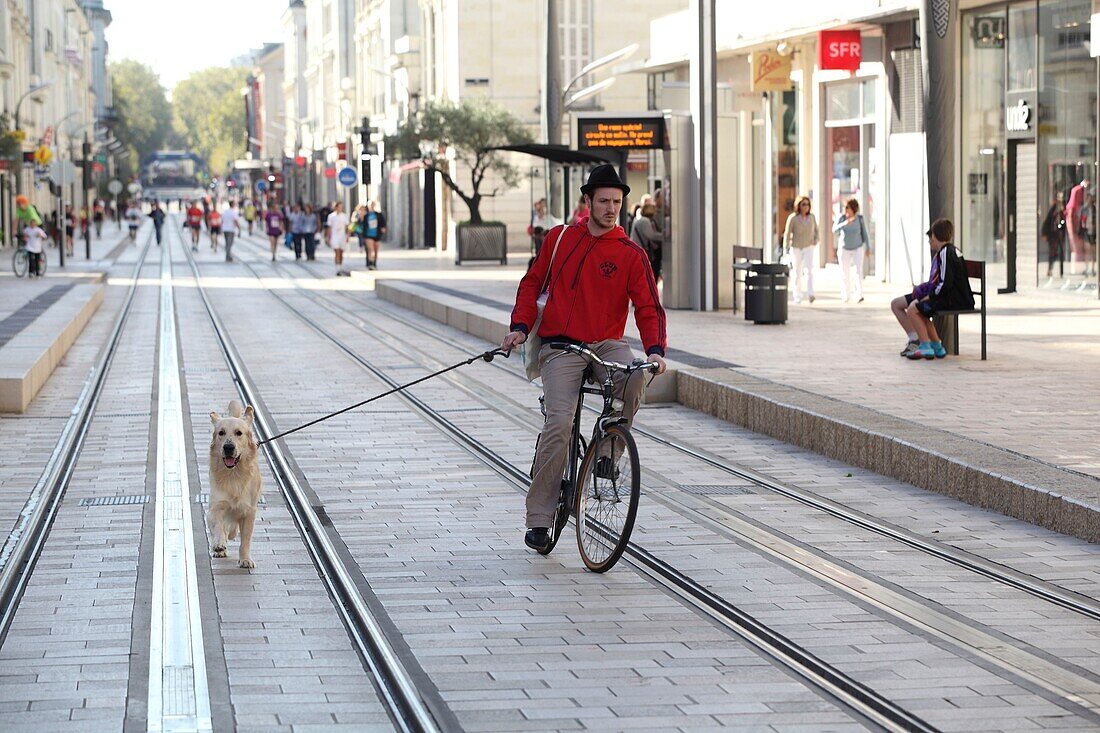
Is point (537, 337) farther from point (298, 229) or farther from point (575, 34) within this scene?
point (575, 34)

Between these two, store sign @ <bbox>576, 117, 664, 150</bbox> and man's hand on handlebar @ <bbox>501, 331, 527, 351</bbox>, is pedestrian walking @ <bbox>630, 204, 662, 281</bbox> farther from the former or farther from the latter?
man's hand on handlebar @ <bbox>501, 331, 527, 351</bbox>

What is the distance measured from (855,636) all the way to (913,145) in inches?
968

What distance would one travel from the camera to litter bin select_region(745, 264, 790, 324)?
21.0 meters

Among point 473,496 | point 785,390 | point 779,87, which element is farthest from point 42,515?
point 779,87

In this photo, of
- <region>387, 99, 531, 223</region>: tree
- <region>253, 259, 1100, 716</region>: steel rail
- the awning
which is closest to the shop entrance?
the awning

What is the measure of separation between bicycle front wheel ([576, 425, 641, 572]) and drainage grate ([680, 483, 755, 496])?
2.35 metres

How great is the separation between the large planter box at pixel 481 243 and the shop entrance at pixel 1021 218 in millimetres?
19936

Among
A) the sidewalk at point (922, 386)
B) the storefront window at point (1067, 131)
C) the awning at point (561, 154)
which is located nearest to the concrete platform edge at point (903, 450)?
the sidewalk at point (922, 386)

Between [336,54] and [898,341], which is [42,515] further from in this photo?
[336,54]

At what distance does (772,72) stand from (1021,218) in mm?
10051

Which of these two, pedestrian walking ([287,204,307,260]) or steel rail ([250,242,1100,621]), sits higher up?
pedestrian walking ([287,204,307,260])

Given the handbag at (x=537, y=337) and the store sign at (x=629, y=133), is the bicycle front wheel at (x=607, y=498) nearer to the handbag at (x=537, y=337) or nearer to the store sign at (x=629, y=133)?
the handbag at (x=537, y=337)

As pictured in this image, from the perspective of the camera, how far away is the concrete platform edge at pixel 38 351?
14734mm

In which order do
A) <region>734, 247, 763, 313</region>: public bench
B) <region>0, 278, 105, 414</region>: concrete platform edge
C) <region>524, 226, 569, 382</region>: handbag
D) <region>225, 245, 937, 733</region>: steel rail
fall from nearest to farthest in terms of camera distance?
<region>225, 245, 937, 733</region>: steel rail, <region>524, 226, 569, 382</region>: handbag, <region>0, 278, 105, 414</region>: concrete platform edge, <region>734, 247, 763, 313</region>: public bench
